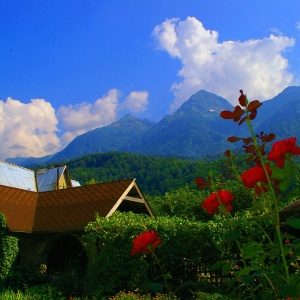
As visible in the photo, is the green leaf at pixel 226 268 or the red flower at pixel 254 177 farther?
the green leaf at pixel 226 268

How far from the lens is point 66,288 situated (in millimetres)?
12555

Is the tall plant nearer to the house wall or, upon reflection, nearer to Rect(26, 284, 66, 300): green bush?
Rect(26, 284, 66, 300): green bush

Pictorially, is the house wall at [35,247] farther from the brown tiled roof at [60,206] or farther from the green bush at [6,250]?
the green bush at [6,250]

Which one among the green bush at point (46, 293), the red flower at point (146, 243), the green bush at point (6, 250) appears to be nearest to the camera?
the red flower at point (146, 243)

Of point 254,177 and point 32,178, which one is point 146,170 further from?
point 254,177

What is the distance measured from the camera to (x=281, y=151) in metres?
2.04

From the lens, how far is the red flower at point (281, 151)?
6.69ft

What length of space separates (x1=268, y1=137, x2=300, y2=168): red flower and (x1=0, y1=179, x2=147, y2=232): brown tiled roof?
524 inches

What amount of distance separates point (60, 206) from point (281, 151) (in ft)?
52.3

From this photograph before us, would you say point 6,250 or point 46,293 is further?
point 6,250

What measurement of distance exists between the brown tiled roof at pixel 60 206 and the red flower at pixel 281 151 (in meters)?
13.3

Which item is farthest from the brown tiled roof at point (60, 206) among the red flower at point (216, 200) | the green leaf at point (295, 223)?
the green leaf at point (295, 223)

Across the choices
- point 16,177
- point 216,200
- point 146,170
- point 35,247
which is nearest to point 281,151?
point 216,200

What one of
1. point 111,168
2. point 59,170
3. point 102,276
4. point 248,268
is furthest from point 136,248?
point 111,168
